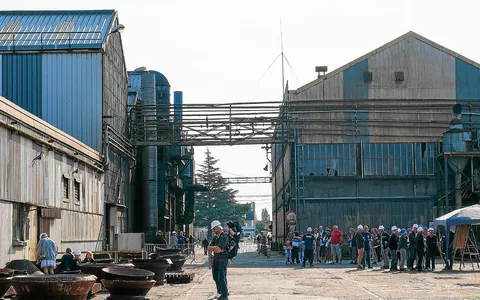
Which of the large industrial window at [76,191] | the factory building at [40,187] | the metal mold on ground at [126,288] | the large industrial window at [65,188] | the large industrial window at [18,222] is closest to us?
the metal mold on ground at [126,288]

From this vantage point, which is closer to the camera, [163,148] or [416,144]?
[416,144]

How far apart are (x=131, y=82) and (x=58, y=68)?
20.7m

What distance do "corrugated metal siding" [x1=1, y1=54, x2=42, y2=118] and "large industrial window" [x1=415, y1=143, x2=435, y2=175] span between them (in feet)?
69.6

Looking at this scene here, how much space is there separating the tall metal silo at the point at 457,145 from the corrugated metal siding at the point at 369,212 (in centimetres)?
252

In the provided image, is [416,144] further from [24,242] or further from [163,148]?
Answer: [24,242]

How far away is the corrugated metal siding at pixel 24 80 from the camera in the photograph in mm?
39844

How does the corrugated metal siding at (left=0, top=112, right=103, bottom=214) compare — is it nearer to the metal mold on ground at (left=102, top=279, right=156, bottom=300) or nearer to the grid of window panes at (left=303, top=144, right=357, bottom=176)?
the metal mold on ground at (left=102, top=279, right=156, bottom=300)

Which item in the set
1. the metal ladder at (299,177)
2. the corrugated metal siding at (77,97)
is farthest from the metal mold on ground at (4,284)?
the metal ladder at (299,177)

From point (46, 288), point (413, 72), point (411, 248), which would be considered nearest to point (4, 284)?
point (46, 288)

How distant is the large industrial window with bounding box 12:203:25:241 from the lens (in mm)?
24969

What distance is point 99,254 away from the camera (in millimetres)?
29375

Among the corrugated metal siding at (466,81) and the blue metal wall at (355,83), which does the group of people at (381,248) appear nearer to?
the blue metal wall at (355,83)

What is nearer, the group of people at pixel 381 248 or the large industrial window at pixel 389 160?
the group of people at pixel 381 248

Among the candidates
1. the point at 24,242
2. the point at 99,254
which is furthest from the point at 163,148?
the point at 24,242
